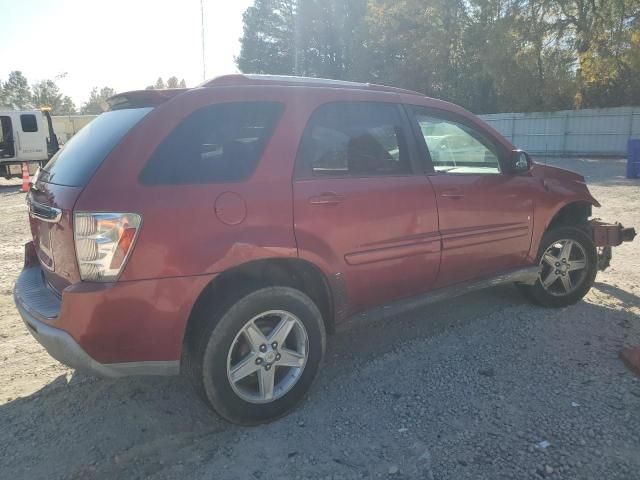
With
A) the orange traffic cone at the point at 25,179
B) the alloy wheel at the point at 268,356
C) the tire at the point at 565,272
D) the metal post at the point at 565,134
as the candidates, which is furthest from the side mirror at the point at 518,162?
the metal post at the point at 565,134

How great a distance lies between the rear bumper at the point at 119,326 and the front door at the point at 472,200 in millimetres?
1903

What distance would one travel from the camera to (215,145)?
279 centimetres

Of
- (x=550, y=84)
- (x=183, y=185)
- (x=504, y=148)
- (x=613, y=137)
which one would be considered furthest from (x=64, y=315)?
(x=550, y=84)

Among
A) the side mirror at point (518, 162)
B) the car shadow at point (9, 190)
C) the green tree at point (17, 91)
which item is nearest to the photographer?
the side mirror at point (518, 162)

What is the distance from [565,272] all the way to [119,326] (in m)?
3.77

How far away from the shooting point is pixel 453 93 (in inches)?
1348

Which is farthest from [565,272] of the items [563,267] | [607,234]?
[607,234]

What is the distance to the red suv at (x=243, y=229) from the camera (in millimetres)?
2504

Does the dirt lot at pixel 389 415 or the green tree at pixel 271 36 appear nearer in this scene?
the dirt lot at pixel 389 415

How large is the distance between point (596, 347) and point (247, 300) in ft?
8.89

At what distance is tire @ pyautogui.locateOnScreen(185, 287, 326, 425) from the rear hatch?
30.6 inches

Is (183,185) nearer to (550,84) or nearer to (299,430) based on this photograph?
(299,430)

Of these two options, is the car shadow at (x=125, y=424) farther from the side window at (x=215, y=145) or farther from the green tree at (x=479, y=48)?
the green tree at (x=479, y=48)

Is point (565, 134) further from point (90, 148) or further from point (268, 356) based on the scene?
point (90, 148)
